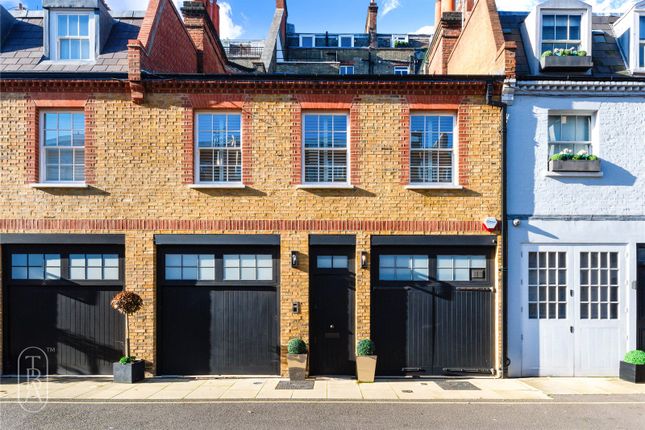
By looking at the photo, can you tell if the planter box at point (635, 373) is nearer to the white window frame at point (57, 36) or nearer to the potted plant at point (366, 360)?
the potted plant at point (366, 360)

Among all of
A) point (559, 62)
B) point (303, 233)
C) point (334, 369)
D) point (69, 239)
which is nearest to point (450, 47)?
point (559, 62)

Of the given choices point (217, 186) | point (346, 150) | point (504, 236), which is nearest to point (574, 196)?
point (504, 236)

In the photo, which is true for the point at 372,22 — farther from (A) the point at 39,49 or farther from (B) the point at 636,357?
(B) the point at 636,357

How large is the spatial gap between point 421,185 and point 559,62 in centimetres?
462

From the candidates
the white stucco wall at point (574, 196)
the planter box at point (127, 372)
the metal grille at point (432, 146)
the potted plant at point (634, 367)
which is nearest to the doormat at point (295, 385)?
the planter box at point (127, 372)

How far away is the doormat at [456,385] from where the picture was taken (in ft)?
32.9

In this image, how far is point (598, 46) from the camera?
1243 centimetres

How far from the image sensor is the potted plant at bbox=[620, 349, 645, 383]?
1037 cm

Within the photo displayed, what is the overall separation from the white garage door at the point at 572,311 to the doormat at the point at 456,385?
1.64 meters

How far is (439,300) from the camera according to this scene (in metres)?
11.1

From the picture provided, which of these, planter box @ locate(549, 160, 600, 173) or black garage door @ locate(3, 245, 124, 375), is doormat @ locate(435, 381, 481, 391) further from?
black garage door @ locate(3, 245, 124, 375)

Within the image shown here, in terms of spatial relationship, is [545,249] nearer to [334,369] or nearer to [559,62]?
[559,62]

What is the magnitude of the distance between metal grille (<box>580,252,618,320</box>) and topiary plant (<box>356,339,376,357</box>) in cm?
516

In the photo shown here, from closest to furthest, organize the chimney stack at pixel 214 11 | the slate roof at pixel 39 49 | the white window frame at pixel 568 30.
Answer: the slate roof at pixel 39 49 < the white window frame at pixel 568 30 < the chimney stack at pixel 214 11
